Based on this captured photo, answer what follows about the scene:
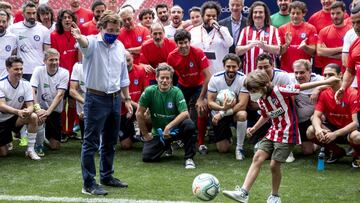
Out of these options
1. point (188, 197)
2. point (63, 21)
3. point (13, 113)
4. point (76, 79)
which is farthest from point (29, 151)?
point (188, 197)

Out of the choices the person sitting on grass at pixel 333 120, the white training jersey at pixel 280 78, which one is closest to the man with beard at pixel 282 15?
the white training jersey at pixel 280 78

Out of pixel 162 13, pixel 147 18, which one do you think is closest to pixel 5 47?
pixel 147 18

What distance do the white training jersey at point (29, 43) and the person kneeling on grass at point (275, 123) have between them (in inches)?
199

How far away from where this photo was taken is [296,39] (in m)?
11.0

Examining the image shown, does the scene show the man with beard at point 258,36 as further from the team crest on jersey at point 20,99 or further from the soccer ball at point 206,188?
the soccer ball at point 206,188

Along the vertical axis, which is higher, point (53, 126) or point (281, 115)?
point (281, 115)

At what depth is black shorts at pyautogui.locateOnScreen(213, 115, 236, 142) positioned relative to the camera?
35.0ft

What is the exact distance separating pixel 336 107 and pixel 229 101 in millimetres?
1575

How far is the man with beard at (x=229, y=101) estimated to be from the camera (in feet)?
33.9

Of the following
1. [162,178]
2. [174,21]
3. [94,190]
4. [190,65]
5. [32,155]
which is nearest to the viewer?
[94,190]

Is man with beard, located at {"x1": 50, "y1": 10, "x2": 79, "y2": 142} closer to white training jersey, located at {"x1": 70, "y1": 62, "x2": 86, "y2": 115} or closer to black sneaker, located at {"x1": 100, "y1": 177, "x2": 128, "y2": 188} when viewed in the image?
white training jersey, located at {"x1": 70, "y1": 62, "x2": 86, "y2": 115}

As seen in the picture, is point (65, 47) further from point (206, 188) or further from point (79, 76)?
point (206, 188)

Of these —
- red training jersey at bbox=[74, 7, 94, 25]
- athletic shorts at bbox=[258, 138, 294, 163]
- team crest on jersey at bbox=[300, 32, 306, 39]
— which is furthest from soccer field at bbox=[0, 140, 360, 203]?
red training jersey at bbox=[74, 7, 94, 25]

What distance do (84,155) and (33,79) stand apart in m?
3.24
